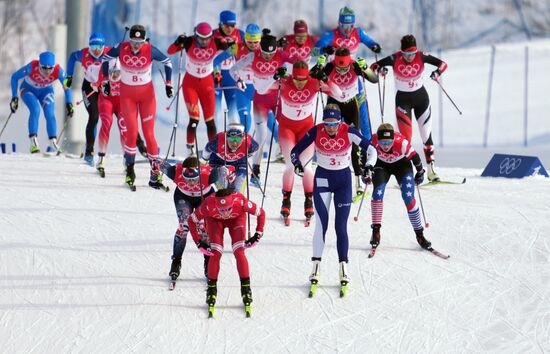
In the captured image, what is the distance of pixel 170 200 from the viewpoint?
12977mm

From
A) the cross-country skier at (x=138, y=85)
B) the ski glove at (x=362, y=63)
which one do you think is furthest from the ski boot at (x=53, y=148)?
the ski glove at (x=362, y=63)

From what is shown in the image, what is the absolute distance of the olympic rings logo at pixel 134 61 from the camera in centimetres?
1250

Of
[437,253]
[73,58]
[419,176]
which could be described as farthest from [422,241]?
[73,58]

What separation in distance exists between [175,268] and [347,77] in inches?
137

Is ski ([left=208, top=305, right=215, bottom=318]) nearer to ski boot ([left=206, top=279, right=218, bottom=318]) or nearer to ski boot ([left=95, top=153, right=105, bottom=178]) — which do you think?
ski boot ([left=206, top=279, right=218, bottom=318])

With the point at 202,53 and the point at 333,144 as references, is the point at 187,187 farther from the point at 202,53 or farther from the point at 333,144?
the point at 202,53

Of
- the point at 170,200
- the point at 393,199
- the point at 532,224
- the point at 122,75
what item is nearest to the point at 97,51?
the point at 122,75

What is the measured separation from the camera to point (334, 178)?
9930 millimetres

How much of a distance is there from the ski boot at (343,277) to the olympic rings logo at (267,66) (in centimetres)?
A: 353

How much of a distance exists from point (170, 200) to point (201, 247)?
12.3 ft

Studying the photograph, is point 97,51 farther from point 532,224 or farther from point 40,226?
point 532,224

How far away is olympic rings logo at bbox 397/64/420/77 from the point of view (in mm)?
12797

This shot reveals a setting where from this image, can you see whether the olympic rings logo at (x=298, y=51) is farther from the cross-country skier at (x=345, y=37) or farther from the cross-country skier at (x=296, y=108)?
the cross-country skier at (x=296, y=108)

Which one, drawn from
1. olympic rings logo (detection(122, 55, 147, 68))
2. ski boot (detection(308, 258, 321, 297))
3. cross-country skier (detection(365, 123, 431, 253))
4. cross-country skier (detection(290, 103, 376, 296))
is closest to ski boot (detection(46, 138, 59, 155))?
olympic rings logo (detection(122, 55, 147, 68))
